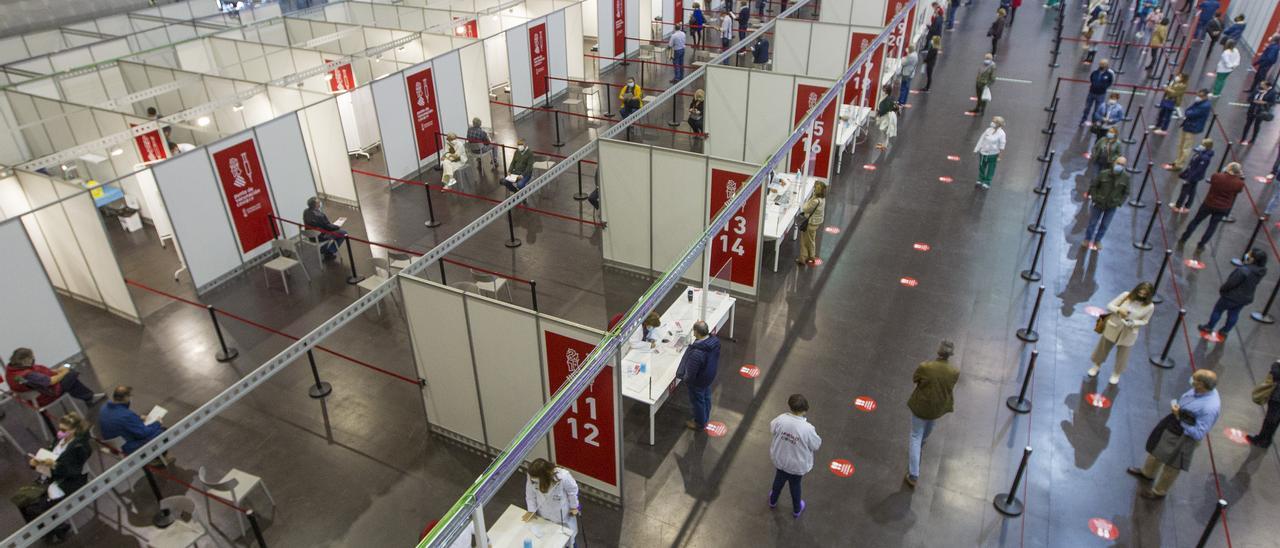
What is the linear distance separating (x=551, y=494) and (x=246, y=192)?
27.3 ft

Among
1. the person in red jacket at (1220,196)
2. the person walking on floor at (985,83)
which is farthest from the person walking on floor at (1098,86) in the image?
the person in red jacket at (1220,196)

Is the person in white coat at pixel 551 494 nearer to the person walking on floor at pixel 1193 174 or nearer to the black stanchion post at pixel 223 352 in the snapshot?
the black stanchion post at pixel 223 352

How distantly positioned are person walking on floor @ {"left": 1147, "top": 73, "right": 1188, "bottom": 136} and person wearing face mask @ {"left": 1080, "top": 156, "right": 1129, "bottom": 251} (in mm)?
5711

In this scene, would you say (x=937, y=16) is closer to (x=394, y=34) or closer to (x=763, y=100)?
(x=763, y=100)

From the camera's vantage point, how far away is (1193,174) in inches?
457

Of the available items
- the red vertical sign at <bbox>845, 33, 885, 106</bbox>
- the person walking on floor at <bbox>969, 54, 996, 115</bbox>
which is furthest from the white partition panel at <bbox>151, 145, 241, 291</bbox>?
the person walking on floor at <bbox>969, 54, 996, 115</bbox>

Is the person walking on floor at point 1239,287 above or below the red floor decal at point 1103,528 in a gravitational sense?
above

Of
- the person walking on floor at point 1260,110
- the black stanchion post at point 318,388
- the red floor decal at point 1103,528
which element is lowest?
the red floor decal at point 1103,528

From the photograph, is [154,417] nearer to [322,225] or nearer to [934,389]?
[322,225]

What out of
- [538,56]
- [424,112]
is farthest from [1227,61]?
[424,112]

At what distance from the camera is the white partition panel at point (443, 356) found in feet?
22.1

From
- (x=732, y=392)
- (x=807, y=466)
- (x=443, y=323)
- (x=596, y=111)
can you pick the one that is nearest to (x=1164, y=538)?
(x=807, y=466)

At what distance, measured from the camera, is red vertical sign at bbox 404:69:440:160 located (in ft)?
46.2

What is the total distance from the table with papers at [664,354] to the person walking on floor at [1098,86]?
1146cm
